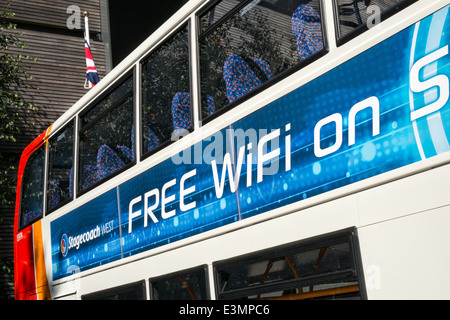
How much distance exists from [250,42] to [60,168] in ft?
10.8

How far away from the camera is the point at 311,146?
10.3ft

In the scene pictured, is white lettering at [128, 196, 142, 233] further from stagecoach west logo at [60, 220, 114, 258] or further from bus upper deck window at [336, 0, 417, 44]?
bus upper deck window at [336, 0, 417, 44]

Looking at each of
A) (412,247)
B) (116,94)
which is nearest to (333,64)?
(412,247)

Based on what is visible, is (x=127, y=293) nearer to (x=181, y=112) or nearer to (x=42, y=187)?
(x=181, y=112)

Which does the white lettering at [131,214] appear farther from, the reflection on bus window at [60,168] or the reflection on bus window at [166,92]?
the reflection on bus window at [60,168]

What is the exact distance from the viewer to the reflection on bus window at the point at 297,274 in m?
2.95

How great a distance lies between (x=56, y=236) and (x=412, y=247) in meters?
Result: 4.37

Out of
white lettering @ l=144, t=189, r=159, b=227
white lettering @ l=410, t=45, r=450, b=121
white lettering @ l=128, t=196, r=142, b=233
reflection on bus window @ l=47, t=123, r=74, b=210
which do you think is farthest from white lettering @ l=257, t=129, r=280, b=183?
reflection on bus window @ l=47, t=123, r=74, b=210

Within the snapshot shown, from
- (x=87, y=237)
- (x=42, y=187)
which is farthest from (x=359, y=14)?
(x=42, y=187)

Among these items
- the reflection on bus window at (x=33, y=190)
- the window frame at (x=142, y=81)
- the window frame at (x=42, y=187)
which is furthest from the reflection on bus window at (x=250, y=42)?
the reflection on bus window at (x=33, y=190)

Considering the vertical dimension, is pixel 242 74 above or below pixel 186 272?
above

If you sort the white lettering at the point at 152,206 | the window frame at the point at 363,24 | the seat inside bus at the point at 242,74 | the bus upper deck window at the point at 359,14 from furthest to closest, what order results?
the white lettering at the point at 152,206
the seat inside bus at the point at 242,74
the bus upper deck window at the point at 359,14
the window frame at the point at 363,24

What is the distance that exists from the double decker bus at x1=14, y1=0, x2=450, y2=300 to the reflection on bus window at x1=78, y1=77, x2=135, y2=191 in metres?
0.02

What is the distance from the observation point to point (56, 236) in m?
6.16
